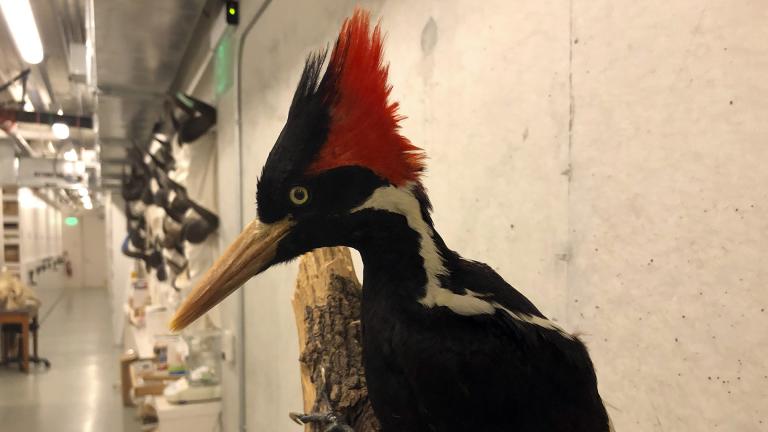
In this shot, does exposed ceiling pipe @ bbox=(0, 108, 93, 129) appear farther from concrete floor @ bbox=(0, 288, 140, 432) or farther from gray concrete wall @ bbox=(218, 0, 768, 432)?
gray concrete wall @ bbox=(218, 0, 768, 432)

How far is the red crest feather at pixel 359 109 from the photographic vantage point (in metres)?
0.51

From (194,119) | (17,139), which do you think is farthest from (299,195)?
(17,139)

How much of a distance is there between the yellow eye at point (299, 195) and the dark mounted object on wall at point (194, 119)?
2.30 meters

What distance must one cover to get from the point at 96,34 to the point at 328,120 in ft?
8.12

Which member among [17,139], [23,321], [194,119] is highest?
[17,139]

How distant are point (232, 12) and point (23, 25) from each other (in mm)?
1112

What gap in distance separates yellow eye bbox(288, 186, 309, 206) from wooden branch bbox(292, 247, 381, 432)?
0.77ft

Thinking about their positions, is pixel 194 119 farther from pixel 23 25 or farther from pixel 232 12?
pixel 23 25

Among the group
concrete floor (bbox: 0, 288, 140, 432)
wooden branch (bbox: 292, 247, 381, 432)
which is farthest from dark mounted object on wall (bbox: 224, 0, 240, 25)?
concrete floor (bbox: 0, 288, 140, 432)

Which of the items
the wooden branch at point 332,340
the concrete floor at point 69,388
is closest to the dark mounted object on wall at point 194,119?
the wooden branch at point 332,340

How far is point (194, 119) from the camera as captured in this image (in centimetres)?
262

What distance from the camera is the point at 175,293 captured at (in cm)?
347

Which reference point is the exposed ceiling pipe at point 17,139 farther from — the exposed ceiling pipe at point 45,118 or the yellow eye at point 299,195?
the yellow eye at point 299,195

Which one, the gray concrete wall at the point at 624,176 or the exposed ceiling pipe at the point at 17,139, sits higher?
the exposed ceiling pipe at the point at 17,139
